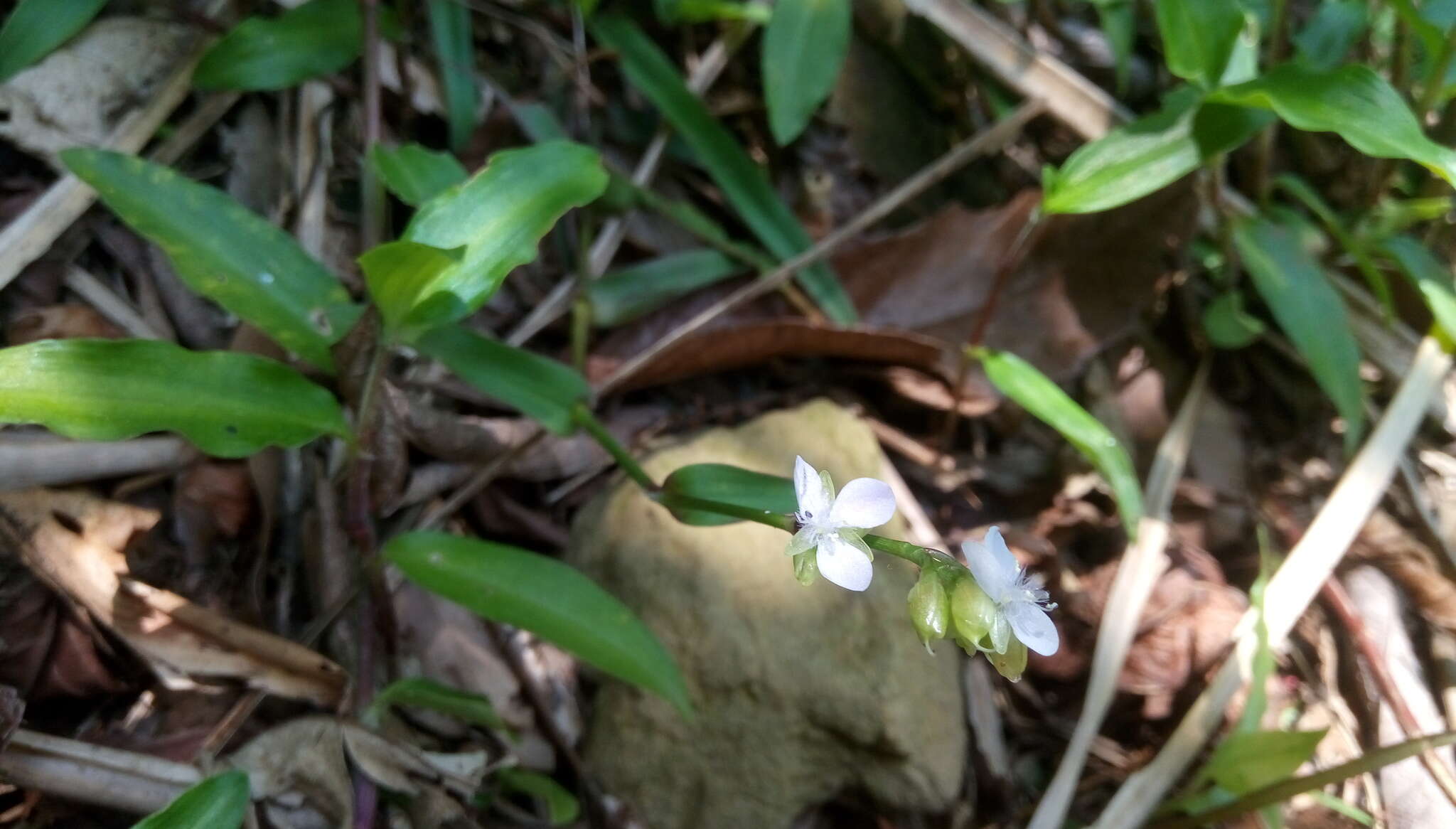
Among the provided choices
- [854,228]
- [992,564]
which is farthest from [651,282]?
[992,564]

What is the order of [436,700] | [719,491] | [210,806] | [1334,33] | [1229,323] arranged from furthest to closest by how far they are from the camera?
1. [1229,323]
2. [1334,33]
3. [436,700]
4. [719,491]
5. [210,806]

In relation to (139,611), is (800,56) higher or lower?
higher

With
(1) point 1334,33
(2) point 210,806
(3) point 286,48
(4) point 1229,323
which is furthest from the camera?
(4) point 1229,323

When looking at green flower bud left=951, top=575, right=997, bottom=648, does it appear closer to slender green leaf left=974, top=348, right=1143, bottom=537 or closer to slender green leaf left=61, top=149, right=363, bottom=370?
slender green leaf left=974, top=348, right=1143, bottom=537

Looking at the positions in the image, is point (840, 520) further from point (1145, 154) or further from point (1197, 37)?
point (1197, 37)

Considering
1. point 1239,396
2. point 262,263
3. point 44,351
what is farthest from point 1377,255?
point 44,351

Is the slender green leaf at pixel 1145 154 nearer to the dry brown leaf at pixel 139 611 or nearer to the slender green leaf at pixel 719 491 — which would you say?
the slender green leaf at pixel 719 491

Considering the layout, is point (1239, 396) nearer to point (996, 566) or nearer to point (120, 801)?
point (996, 566)
